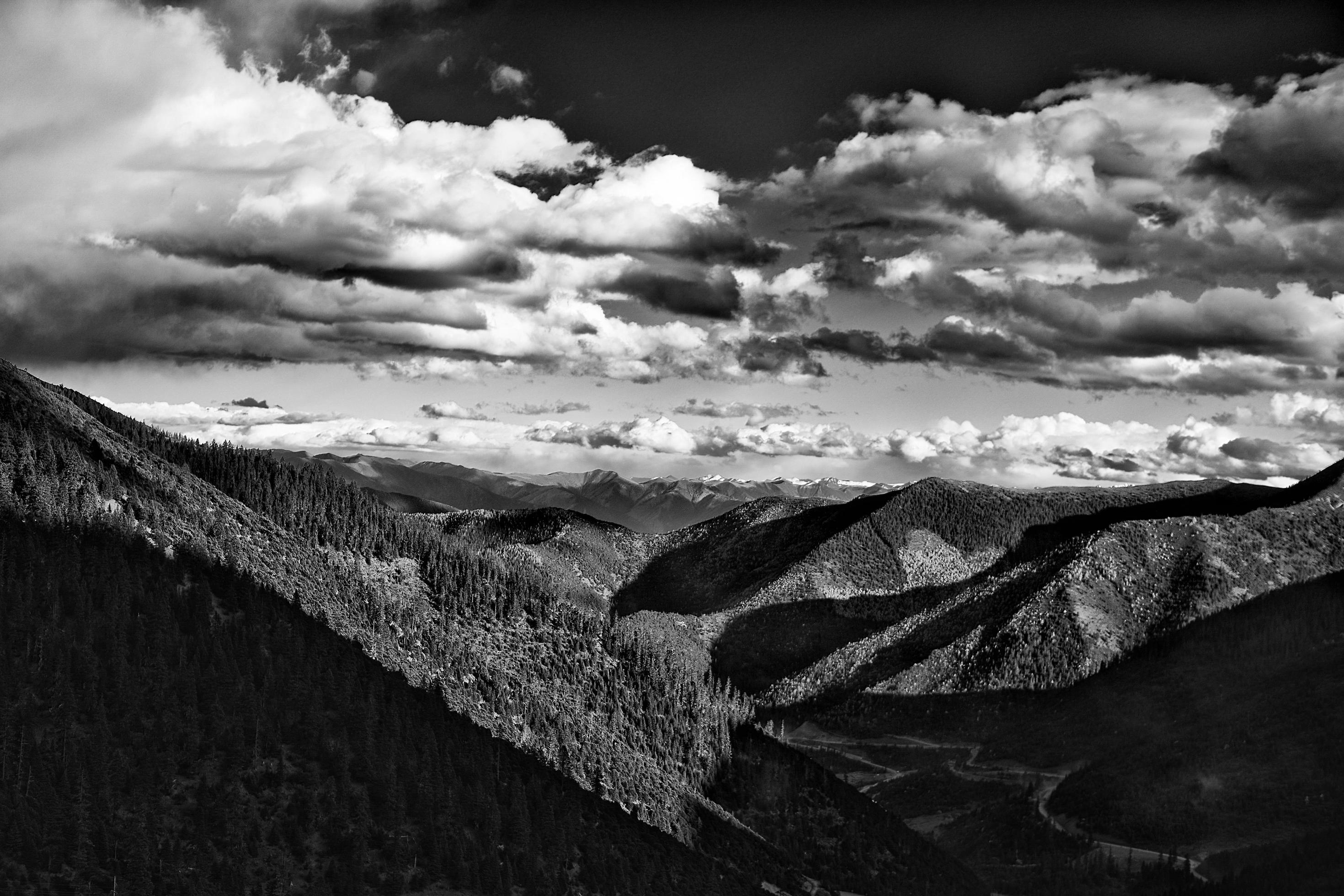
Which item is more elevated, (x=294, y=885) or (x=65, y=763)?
(x=65, y=763)

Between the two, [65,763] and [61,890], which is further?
[65,763]

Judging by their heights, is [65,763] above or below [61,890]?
above

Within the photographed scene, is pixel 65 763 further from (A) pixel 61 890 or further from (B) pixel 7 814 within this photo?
(A) pixel 61 890

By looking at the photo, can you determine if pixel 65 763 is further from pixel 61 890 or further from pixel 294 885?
pixel 294 885

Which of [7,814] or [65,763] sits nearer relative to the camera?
[7,814]

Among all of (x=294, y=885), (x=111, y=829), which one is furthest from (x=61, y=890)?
(x=294, y=885)

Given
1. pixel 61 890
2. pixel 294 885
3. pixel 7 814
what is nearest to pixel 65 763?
pixel 7 814

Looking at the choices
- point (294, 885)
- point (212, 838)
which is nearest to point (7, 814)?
point (212, 838)

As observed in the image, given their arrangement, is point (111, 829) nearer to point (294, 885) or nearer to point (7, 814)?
point (7, 814)
